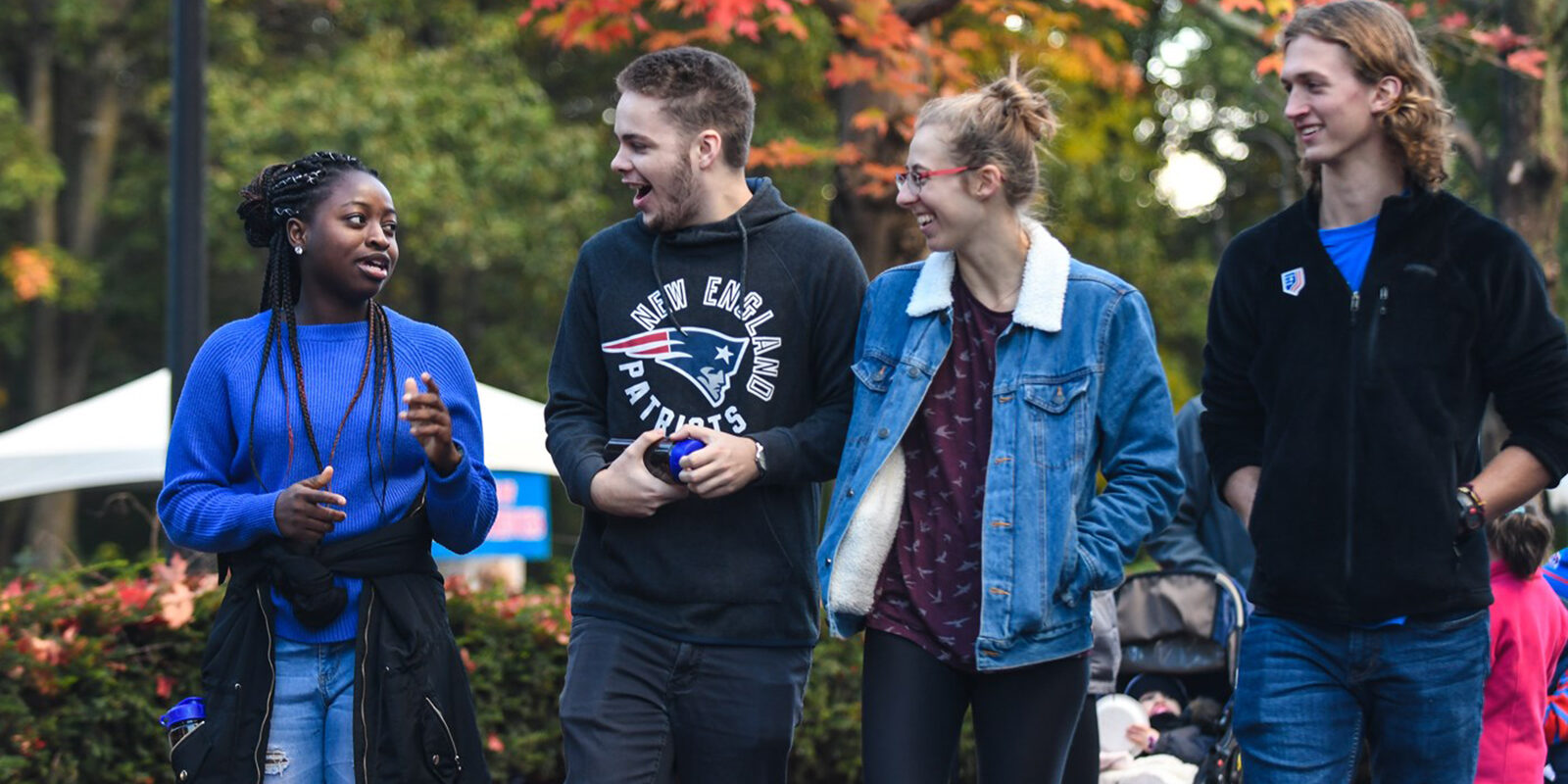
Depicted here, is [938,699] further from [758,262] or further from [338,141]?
[338,141]

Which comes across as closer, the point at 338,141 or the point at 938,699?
the point at 938,699

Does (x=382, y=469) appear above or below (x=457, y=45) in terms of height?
below

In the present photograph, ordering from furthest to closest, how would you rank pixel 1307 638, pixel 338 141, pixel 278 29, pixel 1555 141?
pixel 278 29 → pixel 338 141 → pixel 1555 141 → pixel 1307 638

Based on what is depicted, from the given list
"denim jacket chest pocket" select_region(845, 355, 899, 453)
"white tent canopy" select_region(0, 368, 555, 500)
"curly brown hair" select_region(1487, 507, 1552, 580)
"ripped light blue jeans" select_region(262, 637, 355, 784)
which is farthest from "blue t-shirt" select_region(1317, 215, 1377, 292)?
"white tent canopy" select_region(0, 368, 555, 500)

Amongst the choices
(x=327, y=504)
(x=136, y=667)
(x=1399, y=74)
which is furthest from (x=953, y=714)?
(x=136, y=667)

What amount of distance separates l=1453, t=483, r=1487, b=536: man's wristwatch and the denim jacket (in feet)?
1.97

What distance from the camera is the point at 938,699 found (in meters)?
3.63

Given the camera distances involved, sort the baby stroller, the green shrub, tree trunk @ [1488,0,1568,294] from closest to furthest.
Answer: the green shrub
the baby stroller
tree trunk @ [1488,0,1568,294]

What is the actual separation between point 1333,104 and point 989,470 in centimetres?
101

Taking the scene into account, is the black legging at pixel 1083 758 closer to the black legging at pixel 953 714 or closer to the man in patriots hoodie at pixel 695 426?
the black legging at pixel 953 714

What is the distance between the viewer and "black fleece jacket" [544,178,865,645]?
3.82m

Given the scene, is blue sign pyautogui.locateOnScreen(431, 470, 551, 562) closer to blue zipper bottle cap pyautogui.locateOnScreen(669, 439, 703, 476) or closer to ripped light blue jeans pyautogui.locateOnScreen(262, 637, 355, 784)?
ripped light blue jeans pyautogui.locateOnScreen(262, 637, 355, 784)

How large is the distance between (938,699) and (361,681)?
1.21 metres

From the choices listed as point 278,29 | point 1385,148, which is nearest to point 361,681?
point 1385,148
